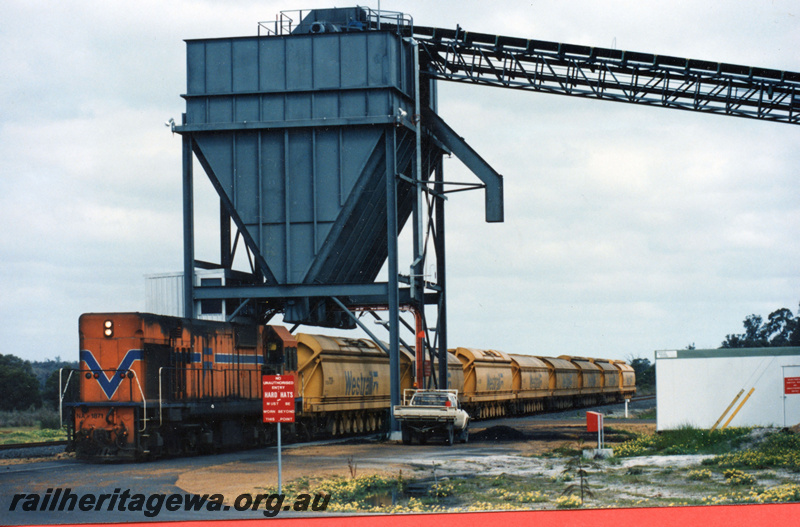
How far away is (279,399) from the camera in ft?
58.1

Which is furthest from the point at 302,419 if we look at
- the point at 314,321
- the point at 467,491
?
the point at 467,491

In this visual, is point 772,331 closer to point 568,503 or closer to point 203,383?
point 568,503

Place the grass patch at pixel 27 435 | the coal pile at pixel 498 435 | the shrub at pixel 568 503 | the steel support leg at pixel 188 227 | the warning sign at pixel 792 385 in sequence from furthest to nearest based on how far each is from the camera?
the coal pile at pixel 498 435 < the grass patch at pixel 27 435 < the steel support leg at pixel 188 227 < the warning sign at pixel 792 385 < the shrub at pixel 568 503

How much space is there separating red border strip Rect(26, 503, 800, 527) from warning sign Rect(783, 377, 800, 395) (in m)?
6.84

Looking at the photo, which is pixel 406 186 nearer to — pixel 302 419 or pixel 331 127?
pixel 331 127

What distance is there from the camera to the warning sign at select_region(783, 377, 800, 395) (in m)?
26.2

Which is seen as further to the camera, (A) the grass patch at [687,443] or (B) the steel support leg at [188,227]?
(B) the steel support leg at [188,227]

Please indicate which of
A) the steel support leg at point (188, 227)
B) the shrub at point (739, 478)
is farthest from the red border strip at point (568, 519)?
the steel support leg at point (188, 227)

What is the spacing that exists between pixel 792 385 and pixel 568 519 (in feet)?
34.6

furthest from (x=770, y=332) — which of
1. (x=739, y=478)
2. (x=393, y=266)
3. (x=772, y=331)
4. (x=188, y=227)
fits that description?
(x=188, y=227)

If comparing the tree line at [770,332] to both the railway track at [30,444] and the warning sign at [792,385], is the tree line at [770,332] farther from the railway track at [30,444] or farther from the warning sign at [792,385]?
the railway track at [30,444]

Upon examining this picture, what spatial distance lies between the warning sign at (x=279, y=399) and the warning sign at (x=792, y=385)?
51.4ft

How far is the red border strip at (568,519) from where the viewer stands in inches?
719

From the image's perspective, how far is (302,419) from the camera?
1404 inches
